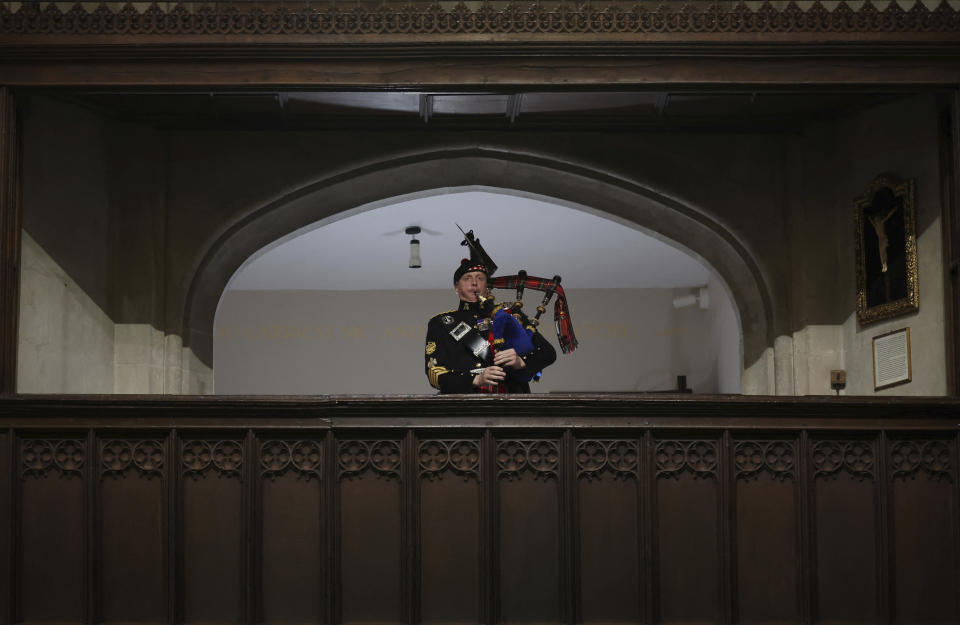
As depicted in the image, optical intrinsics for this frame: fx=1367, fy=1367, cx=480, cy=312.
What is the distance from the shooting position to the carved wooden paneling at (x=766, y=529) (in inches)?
278

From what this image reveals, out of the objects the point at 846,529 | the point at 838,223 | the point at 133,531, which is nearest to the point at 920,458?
the point at 846,529

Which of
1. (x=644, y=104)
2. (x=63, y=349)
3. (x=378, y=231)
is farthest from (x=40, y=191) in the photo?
(x=378, y=231)

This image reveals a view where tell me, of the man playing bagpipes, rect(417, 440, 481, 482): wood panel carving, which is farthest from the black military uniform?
rect(417, 440, 481, 482): wood panel carving

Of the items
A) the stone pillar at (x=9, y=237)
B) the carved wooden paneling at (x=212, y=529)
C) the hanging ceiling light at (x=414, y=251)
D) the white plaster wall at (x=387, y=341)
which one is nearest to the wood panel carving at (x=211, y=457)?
the carved wooden paneling at (x=212, y=529)

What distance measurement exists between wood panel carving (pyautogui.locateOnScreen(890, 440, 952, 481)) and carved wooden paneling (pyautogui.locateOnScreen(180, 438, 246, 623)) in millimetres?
3441

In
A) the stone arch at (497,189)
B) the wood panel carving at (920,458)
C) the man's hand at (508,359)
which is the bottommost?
the wood panel carving at (920,458)

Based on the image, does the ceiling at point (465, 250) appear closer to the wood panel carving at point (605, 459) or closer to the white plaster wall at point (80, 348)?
the white plaster wall at point (80, 348)

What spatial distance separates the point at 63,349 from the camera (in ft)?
30.1

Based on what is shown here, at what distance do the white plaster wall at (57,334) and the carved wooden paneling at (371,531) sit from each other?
275 centimetres

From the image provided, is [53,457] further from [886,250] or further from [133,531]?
[886,250]

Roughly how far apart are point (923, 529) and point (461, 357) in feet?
9.39

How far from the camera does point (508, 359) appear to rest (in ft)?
25.7

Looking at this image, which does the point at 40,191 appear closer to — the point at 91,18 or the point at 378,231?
the point at 91,18

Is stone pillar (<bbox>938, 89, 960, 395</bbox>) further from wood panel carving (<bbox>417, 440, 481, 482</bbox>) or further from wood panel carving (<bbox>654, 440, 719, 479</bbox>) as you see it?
wood panel carving (<bbox>417, 440, 481, 482</bbox>)
